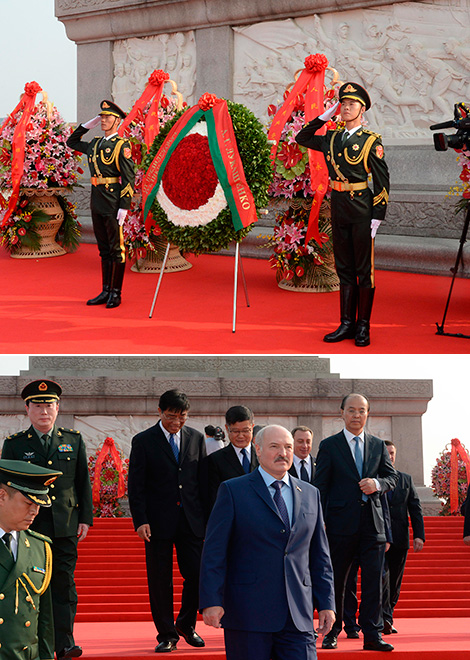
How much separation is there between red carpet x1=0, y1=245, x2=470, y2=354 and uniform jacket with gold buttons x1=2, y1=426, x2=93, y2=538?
6.81 feet

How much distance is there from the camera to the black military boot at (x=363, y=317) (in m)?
6.72

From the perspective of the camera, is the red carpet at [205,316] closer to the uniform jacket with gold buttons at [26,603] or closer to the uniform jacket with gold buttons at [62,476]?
the uniform jacket with gold buttons at [62,476]

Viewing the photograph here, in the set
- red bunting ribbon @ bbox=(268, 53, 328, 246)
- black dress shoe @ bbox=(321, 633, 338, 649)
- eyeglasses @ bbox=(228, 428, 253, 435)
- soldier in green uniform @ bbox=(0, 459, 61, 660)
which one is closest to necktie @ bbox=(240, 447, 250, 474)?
eyeglasses @ bbox=(228, 428, 253, 435)

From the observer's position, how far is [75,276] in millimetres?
9750

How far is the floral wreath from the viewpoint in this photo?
7.22 m

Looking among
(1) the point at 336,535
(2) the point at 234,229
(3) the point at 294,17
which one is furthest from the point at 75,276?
(1) the point at 336,535

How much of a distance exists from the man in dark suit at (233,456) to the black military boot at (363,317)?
208 centimetres

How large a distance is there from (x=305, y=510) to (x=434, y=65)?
838 cm

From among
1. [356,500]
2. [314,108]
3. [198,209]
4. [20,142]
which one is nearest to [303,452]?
[356,500]

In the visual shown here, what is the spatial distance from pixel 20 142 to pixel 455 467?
6.95m

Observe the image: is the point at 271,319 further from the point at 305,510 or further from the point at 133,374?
the point at 133,374

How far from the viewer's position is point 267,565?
341cm

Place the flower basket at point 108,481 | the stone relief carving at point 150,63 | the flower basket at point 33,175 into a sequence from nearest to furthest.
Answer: the flower basket at point 33,175 < the flower basket at point 108,481 < the stone relief carving at point 150,63

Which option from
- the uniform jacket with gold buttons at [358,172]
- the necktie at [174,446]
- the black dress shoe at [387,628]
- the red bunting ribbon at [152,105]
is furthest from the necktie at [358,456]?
the red bunting ribbon at [152,105]
